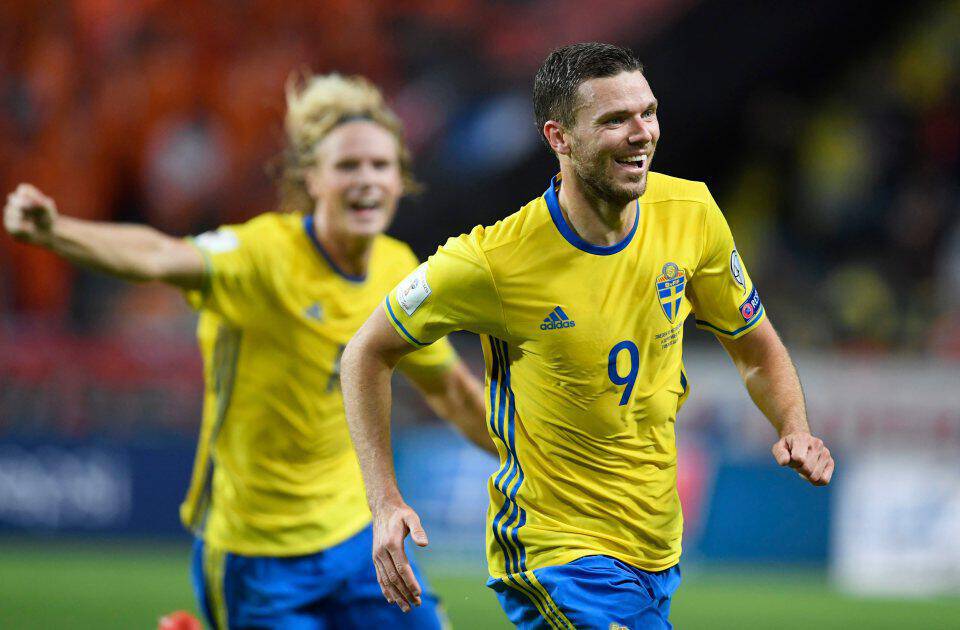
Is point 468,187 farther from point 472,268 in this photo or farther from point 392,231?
point 472,268

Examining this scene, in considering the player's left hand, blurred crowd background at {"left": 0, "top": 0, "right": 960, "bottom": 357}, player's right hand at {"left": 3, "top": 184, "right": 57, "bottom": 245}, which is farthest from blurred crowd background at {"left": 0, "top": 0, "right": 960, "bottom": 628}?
the player's left hand

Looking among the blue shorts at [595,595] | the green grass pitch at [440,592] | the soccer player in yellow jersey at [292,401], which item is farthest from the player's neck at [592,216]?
the green grass pitch at [440,592]

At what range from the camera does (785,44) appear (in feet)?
48.3

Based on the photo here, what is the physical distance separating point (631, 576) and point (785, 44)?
12.1 m

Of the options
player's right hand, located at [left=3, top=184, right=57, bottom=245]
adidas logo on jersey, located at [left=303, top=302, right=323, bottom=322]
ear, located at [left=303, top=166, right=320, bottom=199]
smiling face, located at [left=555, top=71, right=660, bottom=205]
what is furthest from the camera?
ear, located at [left=303, top=166, right=320, bottom=199]

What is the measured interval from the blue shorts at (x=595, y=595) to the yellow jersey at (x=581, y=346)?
0.04 m

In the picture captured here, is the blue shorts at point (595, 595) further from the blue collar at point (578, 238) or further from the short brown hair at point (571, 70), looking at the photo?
the short brown hair at point (571, 70)

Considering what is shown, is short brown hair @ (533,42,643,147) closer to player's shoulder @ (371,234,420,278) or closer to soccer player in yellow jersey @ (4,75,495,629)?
soccer player in yellow jersey @ (4,75,495,629)

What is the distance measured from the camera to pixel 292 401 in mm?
4652

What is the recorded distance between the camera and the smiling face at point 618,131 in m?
3.41

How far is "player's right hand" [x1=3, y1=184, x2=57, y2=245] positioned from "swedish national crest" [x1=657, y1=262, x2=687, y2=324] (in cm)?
188

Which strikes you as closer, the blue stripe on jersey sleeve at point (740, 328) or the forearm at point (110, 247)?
the blue stripe on jersey sleeve at point (740, 328)

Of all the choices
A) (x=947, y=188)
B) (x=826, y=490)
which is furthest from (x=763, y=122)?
(x=826, y=490)

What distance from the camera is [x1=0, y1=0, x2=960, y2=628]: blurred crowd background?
13516mm
